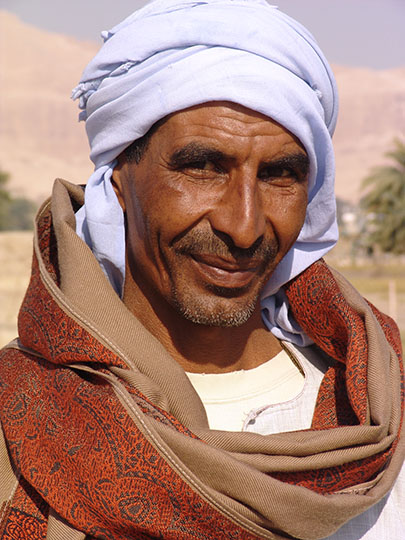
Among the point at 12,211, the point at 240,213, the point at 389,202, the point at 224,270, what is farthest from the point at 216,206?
the point at 12,211

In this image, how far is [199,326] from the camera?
226 centimetres

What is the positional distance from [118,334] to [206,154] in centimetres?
55

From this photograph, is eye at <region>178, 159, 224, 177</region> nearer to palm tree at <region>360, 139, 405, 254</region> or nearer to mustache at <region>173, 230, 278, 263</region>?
mustache at <region>173, 230, 278, 263</region>

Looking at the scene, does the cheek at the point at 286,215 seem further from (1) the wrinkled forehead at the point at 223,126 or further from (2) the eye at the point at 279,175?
(1) the wrinkled forehead at the point at 223,126

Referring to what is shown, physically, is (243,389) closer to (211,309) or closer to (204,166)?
(211,309)

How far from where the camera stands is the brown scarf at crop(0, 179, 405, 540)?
1.70m

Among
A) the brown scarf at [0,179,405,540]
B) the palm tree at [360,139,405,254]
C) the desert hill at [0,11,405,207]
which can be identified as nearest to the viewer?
the brown scarf at [0,179,405,540]

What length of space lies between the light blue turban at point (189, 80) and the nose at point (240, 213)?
0.71ft

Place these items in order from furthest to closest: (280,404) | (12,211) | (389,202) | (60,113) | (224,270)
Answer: (60,113)
(12,211)
(389,202)
(280,404)
(224,270)

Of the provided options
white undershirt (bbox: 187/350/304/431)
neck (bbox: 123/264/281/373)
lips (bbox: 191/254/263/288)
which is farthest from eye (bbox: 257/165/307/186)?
white undershirt (bbox: 187/350/304/431)

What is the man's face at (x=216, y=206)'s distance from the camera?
1.98 metres

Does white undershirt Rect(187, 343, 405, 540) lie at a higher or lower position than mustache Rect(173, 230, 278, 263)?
lower

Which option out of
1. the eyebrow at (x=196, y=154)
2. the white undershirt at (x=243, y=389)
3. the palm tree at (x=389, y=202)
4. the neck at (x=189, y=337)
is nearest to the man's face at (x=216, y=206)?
the eyebrow at (x=196, y=154)

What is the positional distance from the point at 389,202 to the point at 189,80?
27422 millimetres
